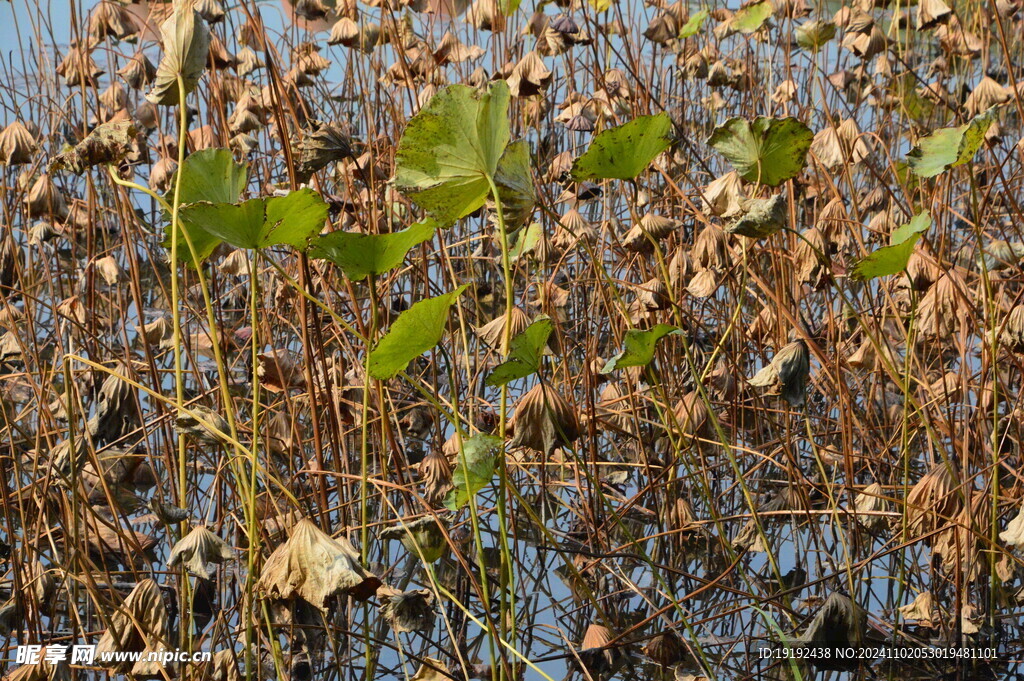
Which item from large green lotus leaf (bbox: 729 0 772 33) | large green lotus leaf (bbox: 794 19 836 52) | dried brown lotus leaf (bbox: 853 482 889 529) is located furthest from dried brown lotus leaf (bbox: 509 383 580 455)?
large green lotus leaf (bbox: 794 19 836 52)

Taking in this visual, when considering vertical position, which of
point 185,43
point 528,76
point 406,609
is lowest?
point 406,609

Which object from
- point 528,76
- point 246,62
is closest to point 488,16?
point 528,76

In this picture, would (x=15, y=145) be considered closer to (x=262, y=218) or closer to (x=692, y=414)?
(x=262, y=218)

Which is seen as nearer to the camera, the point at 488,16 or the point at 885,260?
the point at 885,260

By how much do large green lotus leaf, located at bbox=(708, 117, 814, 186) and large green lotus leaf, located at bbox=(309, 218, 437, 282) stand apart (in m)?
0.38

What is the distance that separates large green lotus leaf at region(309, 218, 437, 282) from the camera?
35.3 inches

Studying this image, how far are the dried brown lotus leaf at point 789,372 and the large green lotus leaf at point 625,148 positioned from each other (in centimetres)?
28

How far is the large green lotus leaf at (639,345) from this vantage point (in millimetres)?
890

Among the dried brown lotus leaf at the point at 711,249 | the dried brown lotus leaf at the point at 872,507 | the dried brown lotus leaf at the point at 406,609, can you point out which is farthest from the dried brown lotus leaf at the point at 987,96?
the dried brown lotus leaf at the point at 406,609

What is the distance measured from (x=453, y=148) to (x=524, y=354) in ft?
0.66

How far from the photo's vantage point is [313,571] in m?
0.82

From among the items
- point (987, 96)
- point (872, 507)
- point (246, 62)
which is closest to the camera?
point (872, 507)

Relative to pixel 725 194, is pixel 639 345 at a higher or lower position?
lower

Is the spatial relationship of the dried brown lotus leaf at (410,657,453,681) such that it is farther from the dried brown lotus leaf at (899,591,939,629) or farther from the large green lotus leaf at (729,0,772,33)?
the large green lotus leaf at (729,0,772,33)
